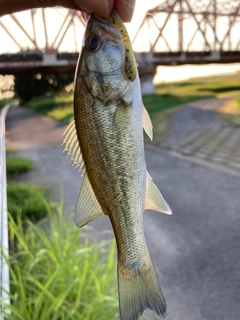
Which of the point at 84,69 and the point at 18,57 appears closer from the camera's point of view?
the point at 84,69

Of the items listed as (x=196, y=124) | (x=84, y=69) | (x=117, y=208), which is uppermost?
(x=84, y=69)

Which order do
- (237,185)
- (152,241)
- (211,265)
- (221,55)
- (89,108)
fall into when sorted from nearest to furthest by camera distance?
1. (89,108)
2. (211,265)
3. (152,241)
4. (237,185)
5. (221,55)

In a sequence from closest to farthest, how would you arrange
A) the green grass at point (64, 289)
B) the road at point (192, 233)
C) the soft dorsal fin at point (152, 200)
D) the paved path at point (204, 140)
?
the soft dorsal fin at point (152, 200) < the green grass at point (64, 289) < the road at point (192, 233) < the paved path at point (204, 140)

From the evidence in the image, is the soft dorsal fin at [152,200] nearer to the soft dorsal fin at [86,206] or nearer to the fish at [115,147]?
the fish at [115,147]

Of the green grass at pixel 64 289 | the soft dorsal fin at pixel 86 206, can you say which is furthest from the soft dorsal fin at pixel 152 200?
the green grass at pixel 64 289

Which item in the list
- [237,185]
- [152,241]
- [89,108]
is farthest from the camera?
[237,185]

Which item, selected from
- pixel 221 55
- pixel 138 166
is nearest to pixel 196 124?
pixel 221 55

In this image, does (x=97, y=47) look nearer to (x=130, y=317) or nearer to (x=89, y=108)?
(x=89, y=108)

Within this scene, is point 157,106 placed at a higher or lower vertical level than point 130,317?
lower

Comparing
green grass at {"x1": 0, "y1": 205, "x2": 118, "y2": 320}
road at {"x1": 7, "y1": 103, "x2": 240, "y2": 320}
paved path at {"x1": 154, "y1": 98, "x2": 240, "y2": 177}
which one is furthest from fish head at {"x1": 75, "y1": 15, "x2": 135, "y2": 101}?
paved path at {"x1": 154, "y1": 98, "x2": 240, "y2": 177}
